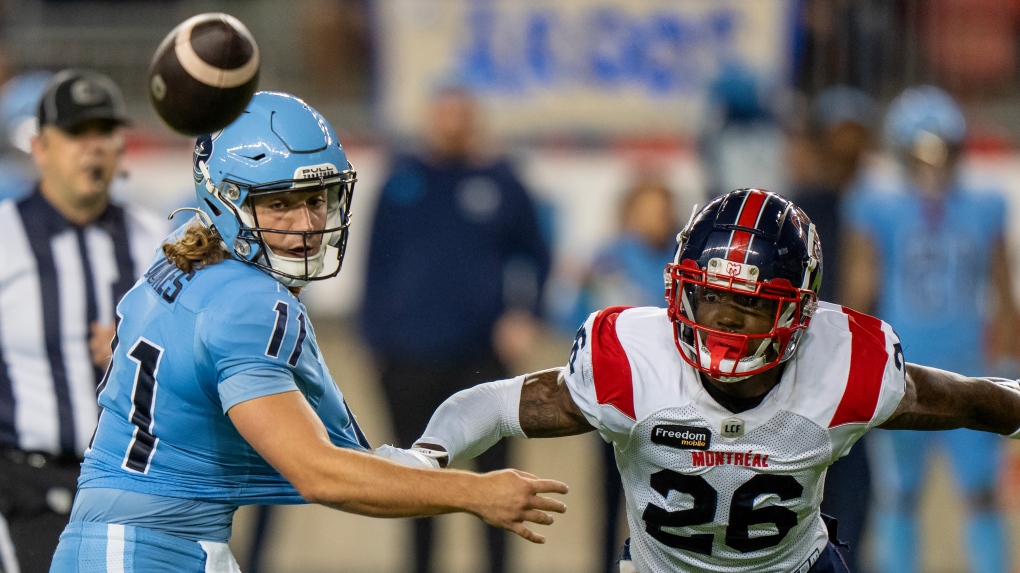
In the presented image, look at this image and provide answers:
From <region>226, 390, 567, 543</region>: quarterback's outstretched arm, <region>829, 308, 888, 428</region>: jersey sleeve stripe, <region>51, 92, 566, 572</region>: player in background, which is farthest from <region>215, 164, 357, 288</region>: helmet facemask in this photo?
<region>829, 308, 888, 428</region>: jersey sleeve stripe

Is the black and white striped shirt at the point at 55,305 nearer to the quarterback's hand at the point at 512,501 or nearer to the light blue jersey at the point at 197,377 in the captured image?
the light blue jersey at the point at 197,377

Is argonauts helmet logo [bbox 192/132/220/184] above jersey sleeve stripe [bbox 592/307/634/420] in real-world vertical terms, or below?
above

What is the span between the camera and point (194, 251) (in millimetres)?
2840

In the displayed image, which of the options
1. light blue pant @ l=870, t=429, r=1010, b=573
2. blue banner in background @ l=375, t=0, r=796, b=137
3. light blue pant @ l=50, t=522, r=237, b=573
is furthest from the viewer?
blue banner in background @ l=375, t=0, r=796, b=137

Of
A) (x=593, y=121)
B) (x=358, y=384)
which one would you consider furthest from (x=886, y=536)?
(x=593, y=121)

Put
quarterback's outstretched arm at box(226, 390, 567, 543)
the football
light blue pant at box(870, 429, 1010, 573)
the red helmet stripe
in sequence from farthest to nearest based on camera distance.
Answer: light blue pant at box(870, 429, 1010, 573) → the football → the red helmet stripe → quarterback's outstretched arm at box(226, 390, 567, 543)

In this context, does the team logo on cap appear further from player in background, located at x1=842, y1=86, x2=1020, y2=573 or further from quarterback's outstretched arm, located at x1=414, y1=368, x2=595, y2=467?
player in background, located at x1=842, y1=86, x2=1020, y2=573

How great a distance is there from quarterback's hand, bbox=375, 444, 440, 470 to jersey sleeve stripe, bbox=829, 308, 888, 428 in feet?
2.96

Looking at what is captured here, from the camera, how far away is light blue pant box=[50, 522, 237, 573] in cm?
277

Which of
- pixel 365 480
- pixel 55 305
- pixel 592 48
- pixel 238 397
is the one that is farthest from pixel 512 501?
pixel 592 48

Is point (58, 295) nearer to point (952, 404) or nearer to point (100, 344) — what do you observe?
point (100, 344)

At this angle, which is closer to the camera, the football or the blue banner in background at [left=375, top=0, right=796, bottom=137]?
the football

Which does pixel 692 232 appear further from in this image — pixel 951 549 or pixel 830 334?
pixel 951 549

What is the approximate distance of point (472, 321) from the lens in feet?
19.9
